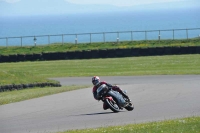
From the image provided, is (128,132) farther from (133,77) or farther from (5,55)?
(5,55)

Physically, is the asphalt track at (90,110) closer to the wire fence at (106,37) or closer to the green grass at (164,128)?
the green grass at (164,128)

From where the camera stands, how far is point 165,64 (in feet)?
128

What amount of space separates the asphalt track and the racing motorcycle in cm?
24

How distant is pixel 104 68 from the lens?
38.9 meters

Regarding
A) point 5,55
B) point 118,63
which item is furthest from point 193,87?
point 5,55

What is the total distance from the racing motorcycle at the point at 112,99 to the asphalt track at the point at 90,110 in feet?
0.78

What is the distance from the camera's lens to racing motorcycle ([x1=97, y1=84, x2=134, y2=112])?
57.9 feet

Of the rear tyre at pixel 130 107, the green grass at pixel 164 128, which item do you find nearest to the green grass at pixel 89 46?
the rear tyre at pixel 130 107

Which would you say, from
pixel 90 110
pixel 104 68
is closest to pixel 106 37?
pixel 104 68

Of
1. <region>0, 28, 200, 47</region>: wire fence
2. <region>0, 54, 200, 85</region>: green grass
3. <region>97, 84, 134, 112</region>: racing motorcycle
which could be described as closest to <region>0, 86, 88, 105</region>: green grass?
<region>0, 54, 200, 85</region>: green grass

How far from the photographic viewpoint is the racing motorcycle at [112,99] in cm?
1764

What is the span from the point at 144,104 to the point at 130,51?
94.7 feet

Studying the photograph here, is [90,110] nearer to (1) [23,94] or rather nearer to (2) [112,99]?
(2) [112,99]

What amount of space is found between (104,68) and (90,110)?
788 inches
